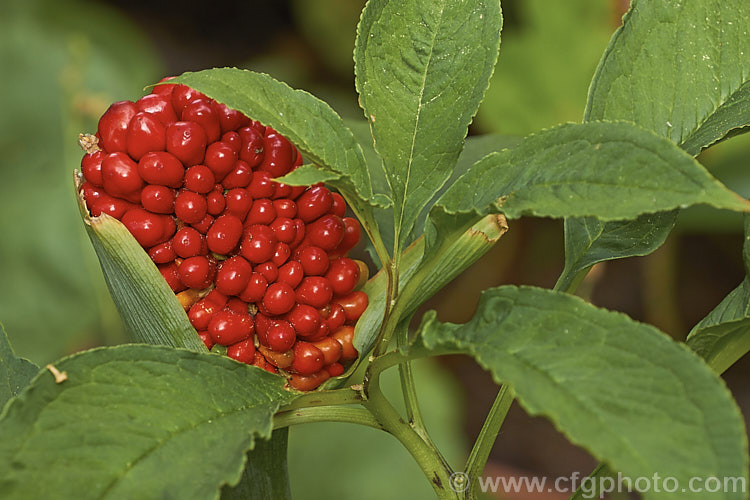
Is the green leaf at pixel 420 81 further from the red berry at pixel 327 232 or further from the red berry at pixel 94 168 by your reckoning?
the red berry at pixel 94 168

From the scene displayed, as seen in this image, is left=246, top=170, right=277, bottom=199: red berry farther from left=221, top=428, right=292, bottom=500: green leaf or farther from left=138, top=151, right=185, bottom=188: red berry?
left=221, top=428, right=292, bottom=500: green leaf

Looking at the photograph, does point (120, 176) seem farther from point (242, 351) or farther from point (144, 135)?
point (242, 351)

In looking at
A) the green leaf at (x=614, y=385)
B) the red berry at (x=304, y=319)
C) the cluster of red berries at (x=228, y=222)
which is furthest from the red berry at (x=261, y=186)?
the green leaf at (x=614, y=385)

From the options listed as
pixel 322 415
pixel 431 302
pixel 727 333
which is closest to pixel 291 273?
pixel 322 415

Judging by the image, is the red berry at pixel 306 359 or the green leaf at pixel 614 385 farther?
the red berry at pixel 306 359

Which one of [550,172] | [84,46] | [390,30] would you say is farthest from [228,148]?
[84,46]
